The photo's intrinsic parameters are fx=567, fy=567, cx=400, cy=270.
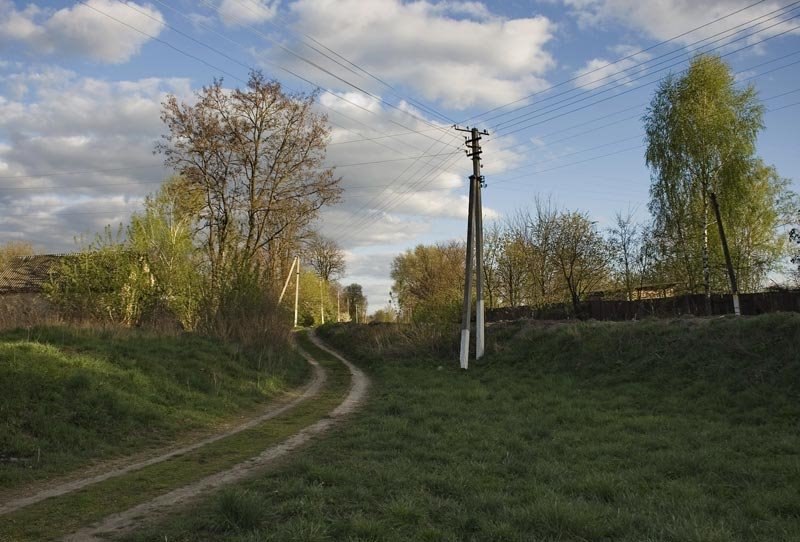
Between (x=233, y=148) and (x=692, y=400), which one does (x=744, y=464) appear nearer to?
(x=692, y=400)

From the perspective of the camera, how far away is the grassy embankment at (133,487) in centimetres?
542

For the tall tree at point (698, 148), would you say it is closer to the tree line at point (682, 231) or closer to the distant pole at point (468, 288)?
the tree line at point (682, 231)

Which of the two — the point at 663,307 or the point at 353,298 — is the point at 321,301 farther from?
the point at 663,307

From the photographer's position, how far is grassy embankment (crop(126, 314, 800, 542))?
5008mm

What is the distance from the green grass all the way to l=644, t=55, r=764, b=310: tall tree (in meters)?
24.8

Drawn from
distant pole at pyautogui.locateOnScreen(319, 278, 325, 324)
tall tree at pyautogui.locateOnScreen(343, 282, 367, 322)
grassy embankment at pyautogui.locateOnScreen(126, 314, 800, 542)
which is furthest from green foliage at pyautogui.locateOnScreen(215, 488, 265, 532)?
tall tree at pyautogui.locateOnScreen(343, 282, 367, 322)

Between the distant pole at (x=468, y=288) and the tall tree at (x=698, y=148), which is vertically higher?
Answer: the tall tree at (x=698, y=148)

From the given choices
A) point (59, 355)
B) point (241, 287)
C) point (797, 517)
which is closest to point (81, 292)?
point (241, 287)

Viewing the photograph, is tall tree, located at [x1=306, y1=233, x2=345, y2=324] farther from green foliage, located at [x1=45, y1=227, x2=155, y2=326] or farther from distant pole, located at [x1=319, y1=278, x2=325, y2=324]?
green foliage, located at [x1=45, y1=227, x2=155, y2=326]

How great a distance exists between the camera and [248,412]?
539 inches

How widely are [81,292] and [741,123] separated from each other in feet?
109

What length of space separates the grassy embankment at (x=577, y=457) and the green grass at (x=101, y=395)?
11.0 ft

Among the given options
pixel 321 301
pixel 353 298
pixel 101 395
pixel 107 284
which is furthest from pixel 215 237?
pixel 353 298

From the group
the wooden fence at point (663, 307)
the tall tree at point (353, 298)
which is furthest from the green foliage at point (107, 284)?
the tall tree at point (353, 298)
